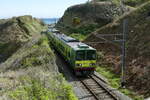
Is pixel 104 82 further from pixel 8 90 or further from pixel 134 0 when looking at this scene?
pixel 134 0

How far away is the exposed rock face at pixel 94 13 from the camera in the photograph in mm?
62903

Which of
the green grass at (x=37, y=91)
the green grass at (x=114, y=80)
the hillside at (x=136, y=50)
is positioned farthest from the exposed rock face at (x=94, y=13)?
the green grass at (x=37, y=91)

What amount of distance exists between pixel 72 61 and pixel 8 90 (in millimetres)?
15820

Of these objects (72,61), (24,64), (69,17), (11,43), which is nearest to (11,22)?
(11,43)

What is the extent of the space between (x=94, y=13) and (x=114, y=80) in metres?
43.2

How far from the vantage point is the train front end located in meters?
26.6

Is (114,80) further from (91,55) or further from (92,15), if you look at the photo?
(92,15)

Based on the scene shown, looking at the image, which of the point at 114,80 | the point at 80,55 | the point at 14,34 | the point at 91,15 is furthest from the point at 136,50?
the point at 14,34

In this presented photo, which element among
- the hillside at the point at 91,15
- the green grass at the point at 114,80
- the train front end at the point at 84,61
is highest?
the hillside at the point at 91,15

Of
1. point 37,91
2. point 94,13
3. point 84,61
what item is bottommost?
point 84,61

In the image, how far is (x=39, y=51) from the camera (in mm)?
22812

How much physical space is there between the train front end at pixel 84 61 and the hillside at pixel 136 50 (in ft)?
11.4

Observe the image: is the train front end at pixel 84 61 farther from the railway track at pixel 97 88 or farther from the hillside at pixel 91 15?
the hillside at pixel 91 15

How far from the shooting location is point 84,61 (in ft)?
87.9
